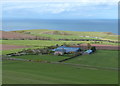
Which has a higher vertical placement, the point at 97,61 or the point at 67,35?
the point at 67,35

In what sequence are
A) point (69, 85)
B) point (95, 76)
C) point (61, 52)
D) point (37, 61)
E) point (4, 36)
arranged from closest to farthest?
point (69, 85), point (95, 76), point (37, 61), point (61, 52), point (4, 36)

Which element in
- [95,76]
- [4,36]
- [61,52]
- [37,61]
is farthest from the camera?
[4,36]

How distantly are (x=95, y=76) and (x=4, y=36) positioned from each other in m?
26.7

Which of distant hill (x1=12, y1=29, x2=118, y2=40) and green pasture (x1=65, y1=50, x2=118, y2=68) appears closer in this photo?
green pasture (x1=65, y1=50, x2=118, y2=68)

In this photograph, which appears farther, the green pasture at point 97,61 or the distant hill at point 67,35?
the distant hill at point 67,35

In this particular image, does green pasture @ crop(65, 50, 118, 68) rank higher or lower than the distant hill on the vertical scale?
lower

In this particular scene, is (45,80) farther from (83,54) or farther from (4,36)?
(4,36)

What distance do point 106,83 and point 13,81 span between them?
15.0 ft

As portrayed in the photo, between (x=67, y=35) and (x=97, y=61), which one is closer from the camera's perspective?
(x=97, y=61)

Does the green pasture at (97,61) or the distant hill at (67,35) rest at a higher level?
the distant hill at (67,35)

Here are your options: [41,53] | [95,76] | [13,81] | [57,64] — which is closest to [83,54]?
[41,53]

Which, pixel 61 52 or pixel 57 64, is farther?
pixel 61 52

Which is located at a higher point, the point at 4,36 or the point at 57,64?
the point at 4,36

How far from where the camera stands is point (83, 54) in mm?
21969
